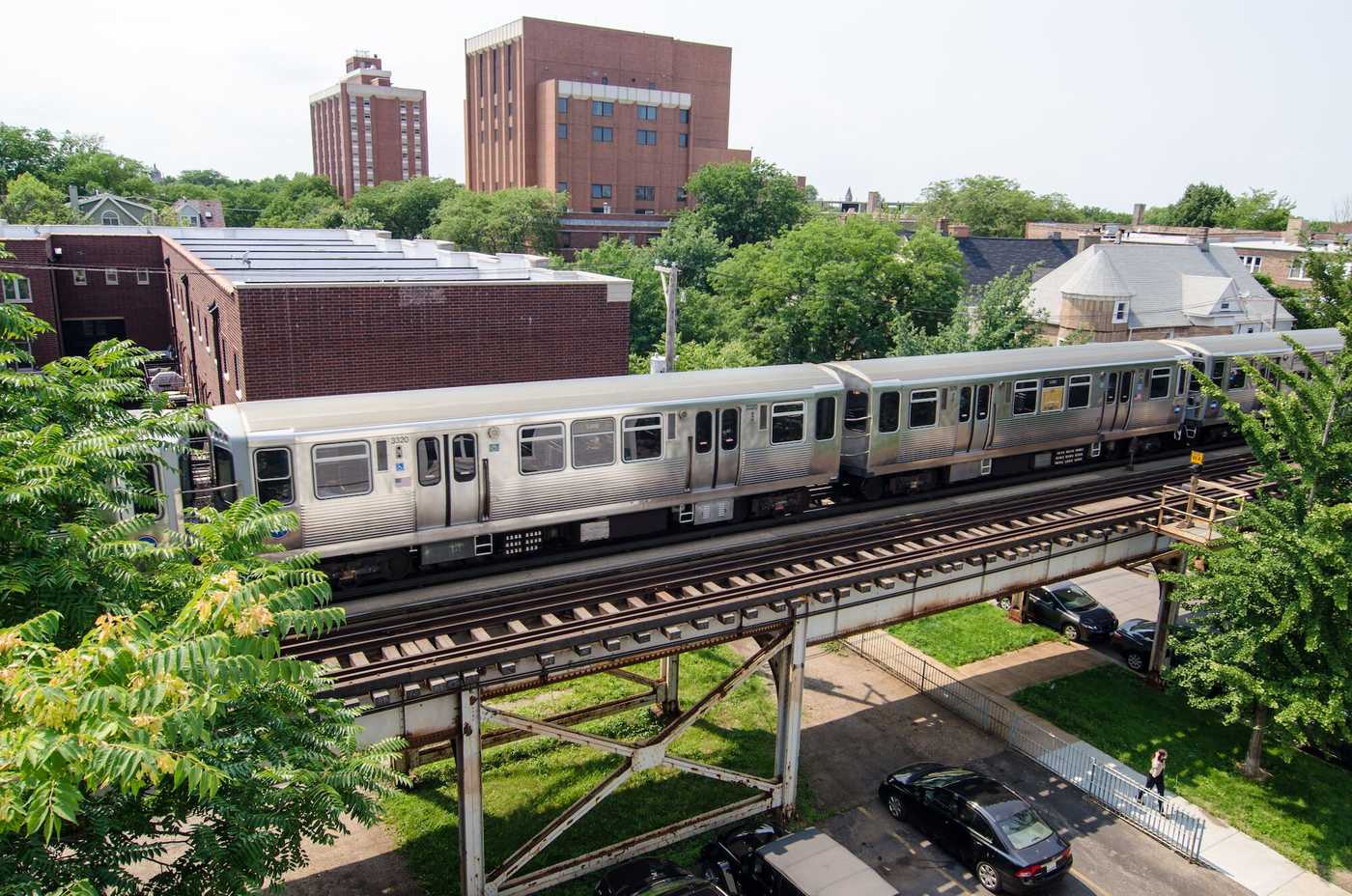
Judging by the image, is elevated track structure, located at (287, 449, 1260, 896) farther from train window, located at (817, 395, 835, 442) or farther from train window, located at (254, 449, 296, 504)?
train window, located at (254, 449, 296, 504)

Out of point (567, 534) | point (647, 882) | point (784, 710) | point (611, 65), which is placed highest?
point (611, 65)

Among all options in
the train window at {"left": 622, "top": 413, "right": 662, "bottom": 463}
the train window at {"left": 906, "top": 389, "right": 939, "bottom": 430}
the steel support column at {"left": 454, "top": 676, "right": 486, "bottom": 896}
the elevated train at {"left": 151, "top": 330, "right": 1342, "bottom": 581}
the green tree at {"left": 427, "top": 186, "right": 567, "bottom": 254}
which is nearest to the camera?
the steel support column at {"left": 454, "top": 676, "right": 486, "bottom": 896}

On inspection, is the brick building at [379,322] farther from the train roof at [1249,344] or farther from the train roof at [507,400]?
the train roof at [1249,344]

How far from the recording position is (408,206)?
97312 mm

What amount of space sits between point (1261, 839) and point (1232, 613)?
4276mm

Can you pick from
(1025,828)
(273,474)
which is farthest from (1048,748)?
(273,474)

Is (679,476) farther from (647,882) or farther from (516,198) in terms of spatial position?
(516,198)

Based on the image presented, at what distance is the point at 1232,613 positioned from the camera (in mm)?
18906

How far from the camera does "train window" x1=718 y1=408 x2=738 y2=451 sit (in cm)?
1798

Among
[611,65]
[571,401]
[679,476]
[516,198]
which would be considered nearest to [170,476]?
[571,401]

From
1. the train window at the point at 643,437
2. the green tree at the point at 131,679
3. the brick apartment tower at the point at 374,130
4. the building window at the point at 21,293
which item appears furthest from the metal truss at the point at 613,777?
the brick apartment tower at the point at 374,130

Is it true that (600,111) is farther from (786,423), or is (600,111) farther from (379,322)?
(786,423)

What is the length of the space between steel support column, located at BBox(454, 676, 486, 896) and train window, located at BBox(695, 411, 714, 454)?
682 centimetres

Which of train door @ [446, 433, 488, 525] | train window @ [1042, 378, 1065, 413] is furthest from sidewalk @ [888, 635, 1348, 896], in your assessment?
train door @ [446, 433, 488, 525]
